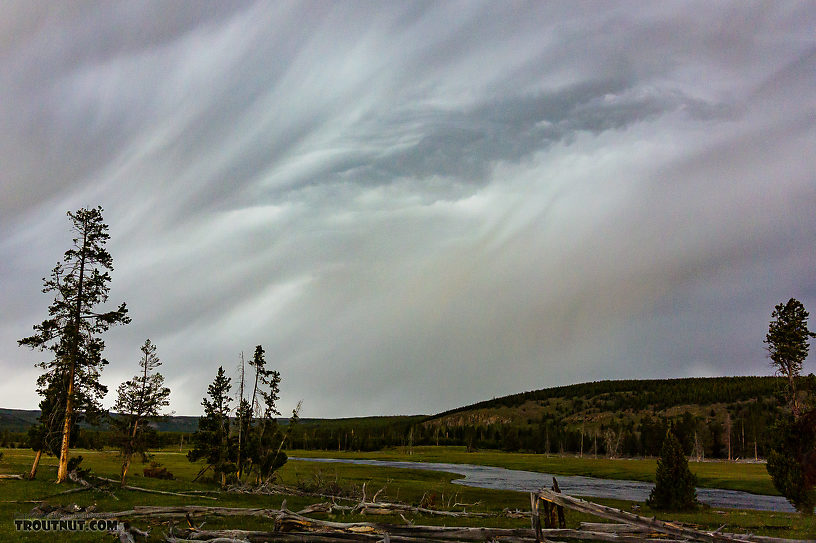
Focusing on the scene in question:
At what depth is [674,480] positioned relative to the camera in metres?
35.8

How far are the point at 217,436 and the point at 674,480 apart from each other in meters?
40.6

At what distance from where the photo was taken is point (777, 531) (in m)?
23.9

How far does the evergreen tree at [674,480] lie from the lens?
35.5 m

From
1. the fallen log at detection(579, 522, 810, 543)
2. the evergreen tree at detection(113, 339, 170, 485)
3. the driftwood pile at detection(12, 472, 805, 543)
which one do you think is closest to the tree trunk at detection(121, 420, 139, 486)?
the evergreen tree at detection(113, 339, 170, 485)

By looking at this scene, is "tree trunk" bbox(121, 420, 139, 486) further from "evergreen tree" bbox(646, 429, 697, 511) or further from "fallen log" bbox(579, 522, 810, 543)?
"evergreen tree" bbox(646, 429, 697, 511)

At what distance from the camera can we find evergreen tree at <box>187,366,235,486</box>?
A: 52.7 metres

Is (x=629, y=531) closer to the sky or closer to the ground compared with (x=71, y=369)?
closer to the ground

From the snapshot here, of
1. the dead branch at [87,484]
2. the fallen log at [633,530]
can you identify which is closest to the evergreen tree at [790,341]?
the fallen log at [633,530]

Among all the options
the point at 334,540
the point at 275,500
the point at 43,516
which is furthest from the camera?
the point at 275,500

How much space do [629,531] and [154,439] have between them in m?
37.8

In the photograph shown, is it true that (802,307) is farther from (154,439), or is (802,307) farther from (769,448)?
(154,439)

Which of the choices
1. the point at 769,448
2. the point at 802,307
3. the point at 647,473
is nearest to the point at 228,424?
the point at 769,448

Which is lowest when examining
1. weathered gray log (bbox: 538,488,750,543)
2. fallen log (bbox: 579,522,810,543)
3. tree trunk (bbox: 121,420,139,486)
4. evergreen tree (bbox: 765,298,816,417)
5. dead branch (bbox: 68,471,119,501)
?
dead branch (bbox: 68,471,119,501)

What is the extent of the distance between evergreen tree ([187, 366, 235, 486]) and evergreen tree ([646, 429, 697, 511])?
123 feet
